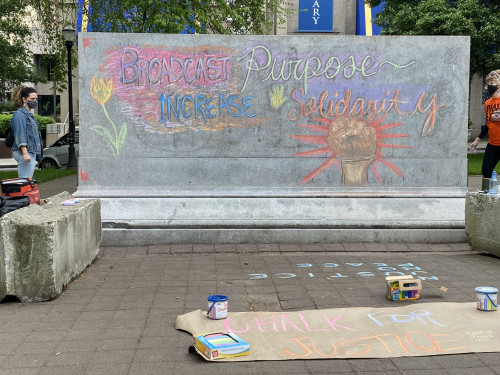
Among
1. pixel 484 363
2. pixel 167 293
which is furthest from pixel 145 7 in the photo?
pixel 484 363

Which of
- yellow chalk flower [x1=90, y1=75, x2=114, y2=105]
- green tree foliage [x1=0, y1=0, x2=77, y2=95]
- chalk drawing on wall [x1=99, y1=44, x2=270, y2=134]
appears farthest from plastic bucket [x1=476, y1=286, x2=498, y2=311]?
green tree foliage [x1=0, y1=0, x2=77, y2=95]

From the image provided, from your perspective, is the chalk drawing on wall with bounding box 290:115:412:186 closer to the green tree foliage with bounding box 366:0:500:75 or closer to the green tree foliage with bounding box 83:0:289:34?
the green tree foliage with bounding box 83:0:289:34

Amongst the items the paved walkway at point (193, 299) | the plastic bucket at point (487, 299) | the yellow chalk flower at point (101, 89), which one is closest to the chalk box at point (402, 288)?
the paved walkway at point (193, 299)

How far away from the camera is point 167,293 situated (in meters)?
5.85

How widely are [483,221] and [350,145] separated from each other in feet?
6.66

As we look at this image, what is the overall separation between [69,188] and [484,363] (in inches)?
436

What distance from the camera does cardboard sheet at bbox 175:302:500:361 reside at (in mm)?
4328

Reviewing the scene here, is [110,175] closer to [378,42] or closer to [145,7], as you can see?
[378,42]

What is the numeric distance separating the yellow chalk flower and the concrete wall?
2cm

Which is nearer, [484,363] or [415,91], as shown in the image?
[484,363]

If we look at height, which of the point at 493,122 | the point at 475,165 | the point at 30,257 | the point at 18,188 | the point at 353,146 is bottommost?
the point at 30,257

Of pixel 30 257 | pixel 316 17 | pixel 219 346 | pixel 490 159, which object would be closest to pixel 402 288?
pixel 219 346

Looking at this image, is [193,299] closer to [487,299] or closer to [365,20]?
[487,299]

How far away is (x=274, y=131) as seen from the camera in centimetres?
836
